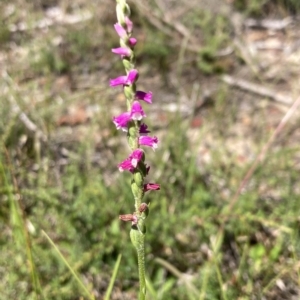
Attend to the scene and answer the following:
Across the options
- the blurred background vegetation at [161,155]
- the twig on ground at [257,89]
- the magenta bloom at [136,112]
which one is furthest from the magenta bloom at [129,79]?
the twig on ground at [257,89]

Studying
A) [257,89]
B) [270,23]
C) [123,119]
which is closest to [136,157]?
[123,119]

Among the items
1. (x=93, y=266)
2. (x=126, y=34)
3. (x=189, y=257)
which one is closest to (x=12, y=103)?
(x=93, y=266)

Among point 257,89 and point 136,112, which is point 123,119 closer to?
point 136,112

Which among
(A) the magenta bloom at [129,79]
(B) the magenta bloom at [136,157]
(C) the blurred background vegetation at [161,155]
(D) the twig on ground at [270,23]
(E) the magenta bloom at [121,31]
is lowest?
(C) the blurred background vegetation at [161,155]

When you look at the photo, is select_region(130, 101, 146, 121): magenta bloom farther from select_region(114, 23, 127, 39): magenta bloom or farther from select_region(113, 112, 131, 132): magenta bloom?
select_region(114, 23, 127, 39): magenta bloom

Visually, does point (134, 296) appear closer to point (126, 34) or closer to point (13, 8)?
point (126, 34)

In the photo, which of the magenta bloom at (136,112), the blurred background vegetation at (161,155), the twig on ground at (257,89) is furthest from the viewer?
the twig on ground at (257,89)

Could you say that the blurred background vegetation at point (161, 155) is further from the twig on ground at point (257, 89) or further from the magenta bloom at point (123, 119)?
the magenta bloom at point (123, 119)

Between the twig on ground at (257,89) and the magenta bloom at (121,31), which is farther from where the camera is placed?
the twig on ground at (257,89)
